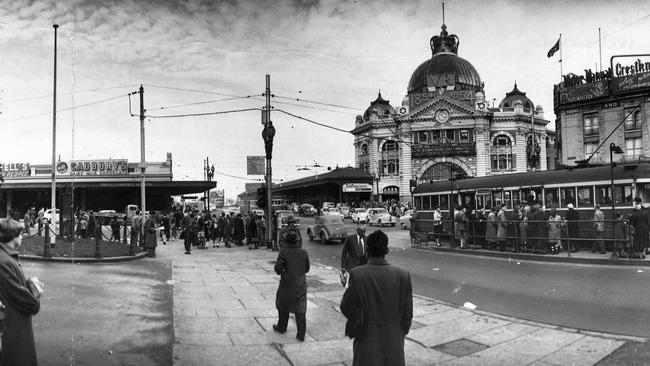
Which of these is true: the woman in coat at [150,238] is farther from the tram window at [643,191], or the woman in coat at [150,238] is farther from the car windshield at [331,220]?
the tram window at [643,191]

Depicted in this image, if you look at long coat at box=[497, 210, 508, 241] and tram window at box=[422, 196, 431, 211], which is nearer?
long coat at box=[497, 210, 508, 241]

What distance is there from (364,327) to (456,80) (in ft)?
263

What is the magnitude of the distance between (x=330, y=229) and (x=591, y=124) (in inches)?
1435

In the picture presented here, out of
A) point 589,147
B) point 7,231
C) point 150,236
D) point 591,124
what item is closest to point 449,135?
point 589,147

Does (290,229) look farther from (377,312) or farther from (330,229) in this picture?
(330,229)

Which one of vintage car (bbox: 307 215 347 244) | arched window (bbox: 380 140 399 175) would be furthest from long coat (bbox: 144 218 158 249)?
arched window (bbox: 380 140 399 175)

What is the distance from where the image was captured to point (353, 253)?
961 centimetres

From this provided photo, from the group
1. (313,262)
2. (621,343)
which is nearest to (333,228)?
(313,262)

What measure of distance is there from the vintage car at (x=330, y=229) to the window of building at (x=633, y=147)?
115 feet

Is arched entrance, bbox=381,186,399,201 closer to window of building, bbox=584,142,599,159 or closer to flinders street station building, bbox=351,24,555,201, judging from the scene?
flinders street station building, bbox=351,24,555,201

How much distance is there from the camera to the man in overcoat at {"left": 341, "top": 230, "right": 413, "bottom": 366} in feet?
12.5

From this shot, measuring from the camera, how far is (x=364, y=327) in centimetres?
386

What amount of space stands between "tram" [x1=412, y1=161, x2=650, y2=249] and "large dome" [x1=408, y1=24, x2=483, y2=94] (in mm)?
57841

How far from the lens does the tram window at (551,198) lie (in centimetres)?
1872
